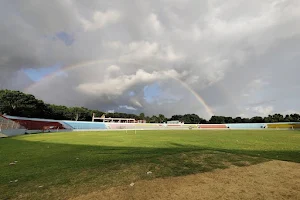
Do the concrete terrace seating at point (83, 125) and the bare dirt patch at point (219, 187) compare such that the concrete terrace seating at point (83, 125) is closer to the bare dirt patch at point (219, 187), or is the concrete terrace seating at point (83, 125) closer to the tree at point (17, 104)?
the tree at point (17, 104)

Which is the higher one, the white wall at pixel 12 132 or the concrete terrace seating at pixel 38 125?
the concrete terrace seating at pixel 38 125

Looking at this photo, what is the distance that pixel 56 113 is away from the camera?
10994cm

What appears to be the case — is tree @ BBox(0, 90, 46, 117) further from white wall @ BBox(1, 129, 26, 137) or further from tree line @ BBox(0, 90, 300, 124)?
white wall @ BBox(1, 129, 26, 137)

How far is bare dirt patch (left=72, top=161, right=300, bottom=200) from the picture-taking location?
5.05 metres

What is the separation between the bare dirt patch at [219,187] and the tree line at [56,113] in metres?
86.0

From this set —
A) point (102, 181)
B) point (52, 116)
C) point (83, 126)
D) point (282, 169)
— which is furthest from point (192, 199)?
point (52, 116)

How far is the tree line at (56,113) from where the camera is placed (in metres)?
76.6

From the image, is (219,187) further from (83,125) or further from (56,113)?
(56,113)

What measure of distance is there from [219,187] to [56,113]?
117 m

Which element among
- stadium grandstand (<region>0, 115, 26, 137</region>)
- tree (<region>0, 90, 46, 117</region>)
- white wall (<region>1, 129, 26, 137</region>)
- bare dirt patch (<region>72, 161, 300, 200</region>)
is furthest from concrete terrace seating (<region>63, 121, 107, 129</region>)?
bare dirt patch (<region>72, 161, 300, 200</region>)

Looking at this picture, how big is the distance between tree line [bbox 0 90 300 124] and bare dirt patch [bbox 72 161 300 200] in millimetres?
85958

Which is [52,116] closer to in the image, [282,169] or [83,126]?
[83,126]

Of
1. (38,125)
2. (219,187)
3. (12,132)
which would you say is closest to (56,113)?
(38,125)

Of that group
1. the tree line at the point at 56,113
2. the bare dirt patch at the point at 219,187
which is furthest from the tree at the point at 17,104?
the bare dirt patch at the point at 219,187
